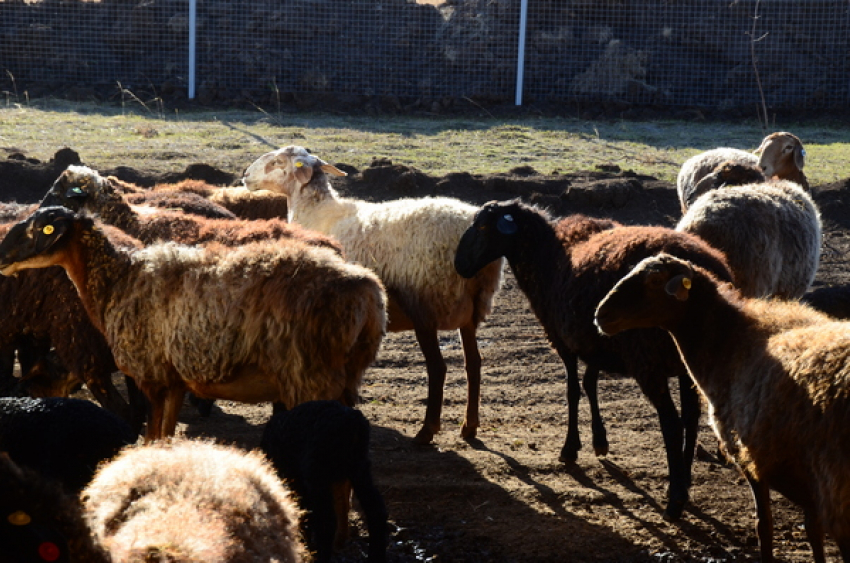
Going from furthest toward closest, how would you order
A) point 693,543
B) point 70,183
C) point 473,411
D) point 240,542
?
1. point 70,183
2. point 473,411
3. point 693,543
4. point 240,542

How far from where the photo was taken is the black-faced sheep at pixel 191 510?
3387 mm

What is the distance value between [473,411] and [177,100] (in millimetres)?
13475

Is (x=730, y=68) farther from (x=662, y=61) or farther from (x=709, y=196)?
(x=709, y=196)

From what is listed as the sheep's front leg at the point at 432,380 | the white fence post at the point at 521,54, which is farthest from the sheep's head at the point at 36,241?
the white fence post at the point at 521,54

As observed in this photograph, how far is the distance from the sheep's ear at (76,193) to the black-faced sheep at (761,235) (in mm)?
5194

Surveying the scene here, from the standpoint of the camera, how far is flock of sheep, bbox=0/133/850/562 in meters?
3.92

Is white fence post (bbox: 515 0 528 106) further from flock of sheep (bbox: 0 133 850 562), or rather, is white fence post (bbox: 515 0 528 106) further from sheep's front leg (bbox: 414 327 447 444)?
sheep's front leg (bbox: 414 327 447 444)

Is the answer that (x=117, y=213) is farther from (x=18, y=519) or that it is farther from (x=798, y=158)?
(x=798, y=158)

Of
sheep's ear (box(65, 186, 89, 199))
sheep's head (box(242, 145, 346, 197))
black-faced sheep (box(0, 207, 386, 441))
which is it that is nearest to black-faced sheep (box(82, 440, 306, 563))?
black-faced sheep (box(0, 207, 386, 441))

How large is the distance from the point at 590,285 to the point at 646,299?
3.21 feet

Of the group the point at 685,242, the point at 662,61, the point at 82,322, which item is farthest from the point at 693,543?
the point at 662,61

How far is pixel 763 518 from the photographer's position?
5.42 m

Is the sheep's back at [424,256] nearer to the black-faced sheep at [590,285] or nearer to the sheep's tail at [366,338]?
the black-faced sheep at [590,285]

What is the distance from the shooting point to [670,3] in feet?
72.5
